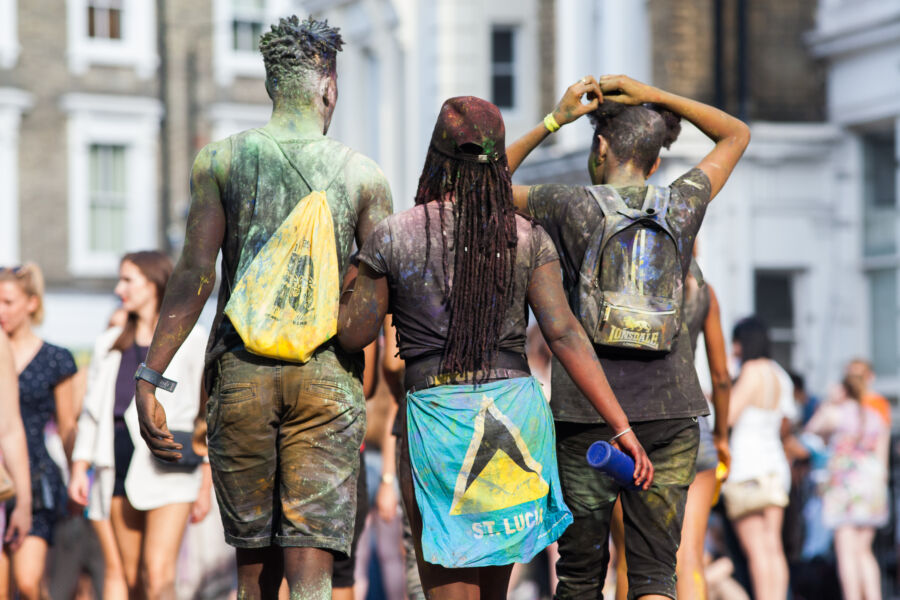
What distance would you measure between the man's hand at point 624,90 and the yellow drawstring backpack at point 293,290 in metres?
1.23

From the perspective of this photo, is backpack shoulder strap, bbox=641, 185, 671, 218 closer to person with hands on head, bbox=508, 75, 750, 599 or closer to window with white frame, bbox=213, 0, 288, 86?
person with hands on head, bbox=508, 75, 750, 599

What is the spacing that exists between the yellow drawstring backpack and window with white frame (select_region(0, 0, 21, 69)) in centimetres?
2748

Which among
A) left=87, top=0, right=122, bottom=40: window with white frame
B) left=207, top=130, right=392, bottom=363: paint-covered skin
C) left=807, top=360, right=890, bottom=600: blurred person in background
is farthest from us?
left=87, top=0, right=122, bottom=40: window with white frame

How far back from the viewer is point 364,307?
16.0 ft

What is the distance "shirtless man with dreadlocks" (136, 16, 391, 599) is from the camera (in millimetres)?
4918

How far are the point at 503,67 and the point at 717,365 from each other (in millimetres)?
18323

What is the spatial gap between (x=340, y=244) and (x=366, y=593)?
6.23 meters

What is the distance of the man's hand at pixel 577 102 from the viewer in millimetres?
5559

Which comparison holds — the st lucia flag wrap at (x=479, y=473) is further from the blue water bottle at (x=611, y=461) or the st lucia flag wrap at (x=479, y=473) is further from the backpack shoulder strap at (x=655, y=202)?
the backpack shoulder strap at (x=655, y=202)

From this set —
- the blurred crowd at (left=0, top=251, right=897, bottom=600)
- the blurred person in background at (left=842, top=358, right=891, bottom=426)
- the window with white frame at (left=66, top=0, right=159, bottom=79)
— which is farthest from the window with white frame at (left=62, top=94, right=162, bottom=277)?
the blurred person in background at (left=842, top=358, right=891, bottom=426)

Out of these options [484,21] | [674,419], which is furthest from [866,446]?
[484,21]

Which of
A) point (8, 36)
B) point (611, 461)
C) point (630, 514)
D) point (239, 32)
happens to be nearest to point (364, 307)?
point (611, 461)

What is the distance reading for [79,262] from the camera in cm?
3117

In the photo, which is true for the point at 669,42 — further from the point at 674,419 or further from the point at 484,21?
the point at 674,419
